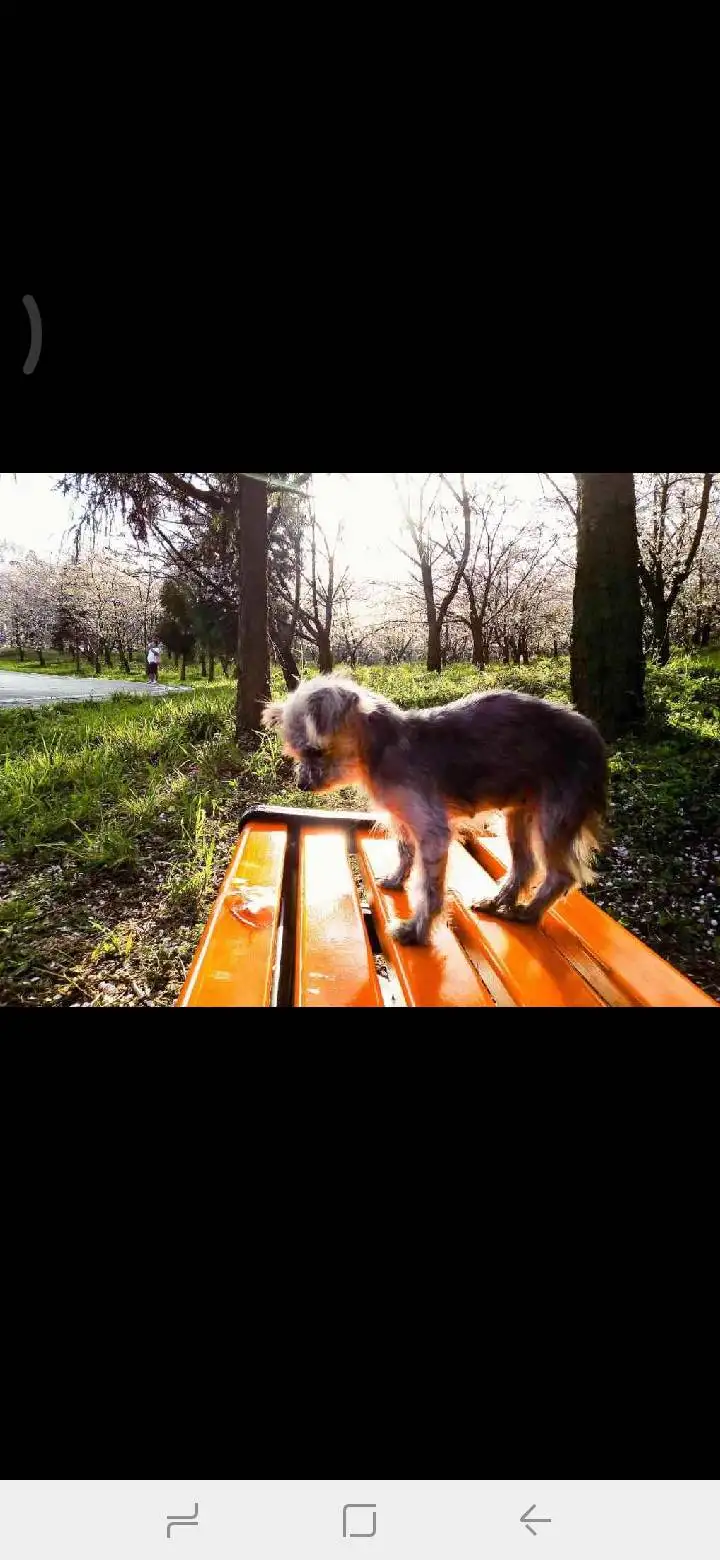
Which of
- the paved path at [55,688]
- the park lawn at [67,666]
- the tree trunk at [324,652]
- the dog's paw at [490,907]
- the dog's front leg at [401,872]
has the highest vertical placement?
the tree trunk at [324,652]

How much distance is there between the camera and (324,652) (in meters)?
3.20

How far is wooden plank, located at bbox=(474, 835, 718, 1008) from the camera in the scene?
1363 millimetres

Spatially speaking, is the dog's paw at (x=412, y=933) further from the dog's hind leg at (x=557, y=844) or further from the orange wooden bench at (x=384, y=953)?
the dog's hind leg at (x=557, y=844)

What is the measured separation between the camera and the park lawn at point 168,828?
2010 millimetres

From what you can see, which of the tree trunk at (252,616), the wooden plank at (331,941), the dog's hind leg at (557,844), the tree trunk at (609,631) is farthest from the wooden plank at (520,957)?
the tree trunk at (252,616)

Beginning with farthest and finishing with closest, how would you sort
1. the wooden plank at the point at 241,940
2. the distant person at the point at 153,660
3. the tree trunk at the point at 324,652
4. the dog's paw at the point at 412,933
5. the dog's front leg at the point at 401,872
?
the tree trunk at the point at 324,652 → the distant person at the point at 153,660 → the dog's front leg at the point at 401,872 → the dog's paw at the point at 412,933 → the wooden plank at the point at 241,940

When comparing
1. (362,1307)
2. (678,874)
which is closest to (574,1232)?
(362,1307)

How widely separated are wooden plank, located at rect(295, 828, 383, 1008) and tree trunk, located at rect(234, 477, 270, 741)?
1.42 meters

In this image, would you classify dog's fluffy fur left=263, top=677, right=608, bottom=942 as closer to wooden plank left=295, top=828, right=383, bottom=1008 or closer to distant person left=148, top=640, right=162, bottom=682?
wooden plank left=295, top=828, right=383, bottom=1008

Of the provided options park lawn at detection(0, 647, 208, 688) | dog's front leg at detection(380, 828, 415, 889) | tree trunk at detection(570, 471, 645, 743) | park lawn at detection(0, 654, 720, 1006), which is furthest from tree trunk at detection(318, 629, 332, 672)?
dog's front leg at detection(380, 828, 415, 889)
